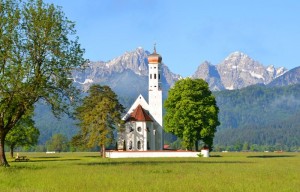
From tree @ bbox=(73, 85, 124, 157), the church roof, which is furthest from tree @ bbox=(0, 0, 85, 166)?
the church roof

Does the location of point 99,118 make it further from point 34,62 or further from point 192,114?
point 34,62

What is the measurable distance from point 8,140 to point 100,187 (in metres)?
76.3

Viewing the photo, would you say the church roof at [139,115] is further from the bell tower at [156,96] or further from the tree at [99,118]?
the tree at [99,118]

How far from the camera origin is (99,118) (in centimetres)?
10338

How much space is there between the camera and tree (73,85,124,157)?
335ft

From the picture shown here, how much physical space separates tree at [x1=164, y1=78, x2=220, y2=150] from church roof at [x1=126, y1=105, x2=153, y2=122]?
17771 millimetres

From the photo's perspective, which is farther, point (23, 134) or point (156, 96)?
point (156, 96)

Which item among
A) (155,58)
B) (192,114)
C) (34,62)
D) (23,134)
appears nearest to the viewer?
(34,62)

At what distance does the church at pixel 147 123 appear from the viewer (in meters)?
123

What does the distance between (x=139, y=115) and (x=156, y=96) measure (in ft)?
33.8

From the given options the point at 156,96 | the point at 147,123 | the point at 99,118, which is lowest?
the point at 99,118

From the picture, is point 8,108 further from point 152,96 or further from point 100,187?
point 152,96

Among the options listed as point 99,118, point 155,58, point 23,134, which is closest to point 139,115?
point 155,58

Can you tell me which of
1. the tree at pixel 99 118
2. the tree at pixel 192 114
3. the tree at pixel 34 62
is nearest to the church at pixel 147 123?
the tree at pixel 99 118
